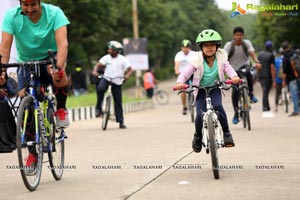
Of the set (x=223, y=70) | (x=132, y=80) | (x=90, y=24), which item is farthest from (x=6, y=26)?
(x=132, y=80)

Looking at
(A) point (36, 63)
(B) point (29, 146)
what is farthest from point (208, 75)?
(B) point (29, 146)

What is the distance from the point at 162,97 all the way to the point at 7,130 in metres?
32.1

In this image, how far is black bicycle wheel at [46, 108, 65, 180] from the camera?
7.75 m

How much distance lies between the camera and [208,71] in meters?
8.74

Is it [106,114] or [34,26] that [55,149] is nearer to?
[34,26]

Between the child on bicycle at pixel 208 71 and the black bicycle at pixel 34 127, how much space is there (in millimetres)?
1619

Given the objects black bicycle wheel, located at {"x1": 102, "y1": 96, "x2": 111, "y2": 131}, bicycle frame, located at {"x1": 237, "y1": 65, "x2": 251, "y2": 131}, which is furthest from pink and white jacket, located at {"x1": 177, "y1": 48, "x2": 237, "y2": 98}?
black bicycle wheel, located at {"x1": 102, "y1": 96, "x2": 111, "y2": 131}

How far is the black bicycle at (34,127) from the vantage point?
23.0ft

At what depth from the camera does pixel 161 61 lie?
91000 millimetres

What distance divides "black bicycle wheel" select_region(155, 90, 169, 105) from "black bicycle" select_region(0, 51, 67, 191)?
3130cm

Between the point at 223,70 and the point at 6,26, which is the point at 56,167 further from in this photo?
the point at 223,70

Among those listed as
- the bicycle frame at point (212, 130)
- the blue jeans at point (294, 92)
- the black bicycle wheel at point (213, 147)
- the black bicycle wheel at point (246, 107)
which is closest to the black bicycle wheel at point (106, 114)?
the black bicycle wheel at point (246, 107)

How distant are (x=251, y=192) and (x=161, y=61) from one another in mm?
84196

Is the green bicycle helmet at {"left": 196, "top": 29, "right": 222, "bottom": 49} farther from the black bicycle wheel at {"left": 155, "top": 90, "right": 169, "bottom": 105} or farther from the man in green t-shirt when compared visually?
the black bicycle wheel at {"left": 155, "top": 90, "right": 169, "bottom": 105}
